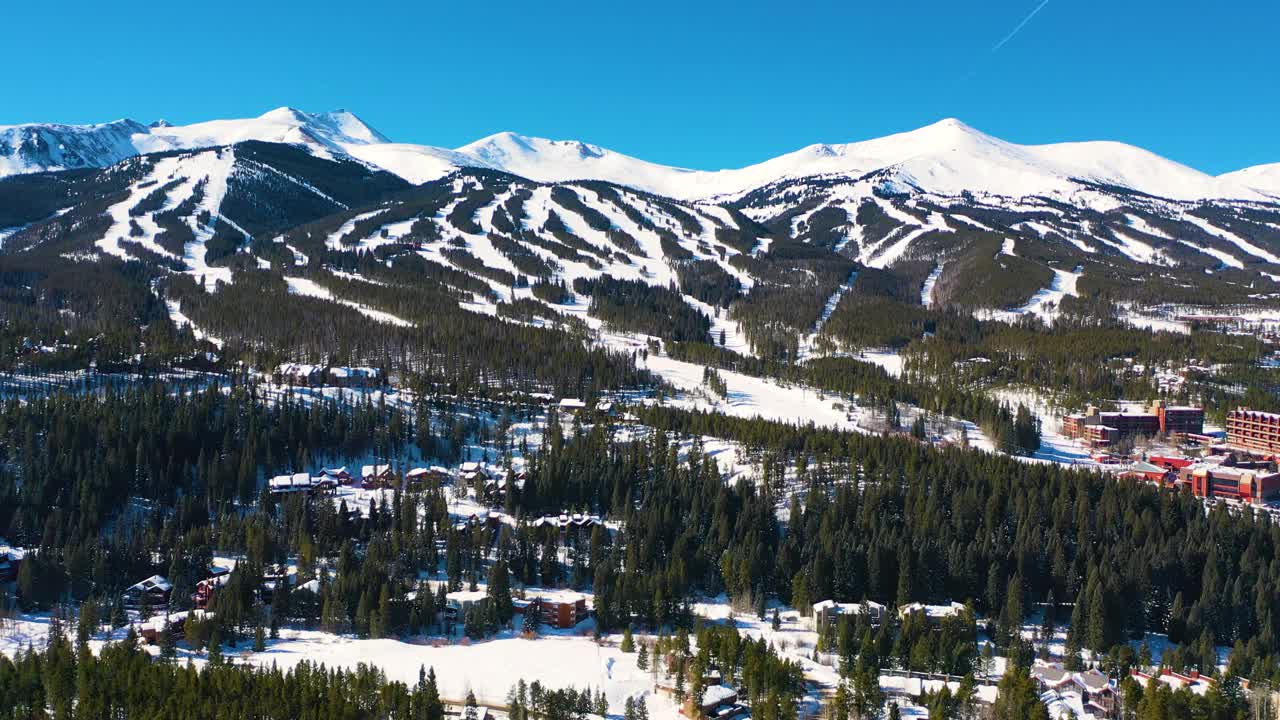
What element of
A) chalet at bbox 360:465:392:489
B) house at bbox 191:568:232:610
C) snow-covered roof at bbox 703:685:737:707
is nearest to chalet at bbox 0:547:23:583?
house at bbox 191:568:232:610

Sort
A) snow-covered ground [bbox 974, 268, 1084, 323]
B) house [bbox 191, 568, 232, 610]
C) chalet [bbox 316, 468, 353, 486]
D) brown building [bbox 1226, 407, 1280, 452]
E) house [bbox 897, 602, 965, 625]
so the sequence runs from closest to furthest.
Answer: house [bbox 897, 602, 965, 625] → house [bbox 191, 568, 232, 610] → chalet [bbox 316, 468, 353, 486] → brown building [bbox 1226, 407, 1280, 452] → snow-covered ground [bbox 974, 268, 1084, 323]

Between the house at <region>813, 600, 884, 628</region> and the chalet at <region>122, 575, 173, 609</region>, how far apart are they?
31.3m

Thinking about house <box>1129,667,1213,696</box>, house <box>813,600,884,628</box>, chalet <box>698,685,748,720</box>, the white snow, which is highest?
the white snow

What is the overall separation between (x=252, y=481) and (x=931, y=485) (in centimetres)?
4338

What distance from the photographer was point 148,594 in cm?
4859

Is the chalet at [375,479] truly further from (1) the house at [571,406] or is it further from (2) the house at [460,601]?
(1) the house at [571,406]

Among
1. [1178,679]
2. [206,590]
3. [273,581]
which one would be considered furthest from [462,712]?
[1178,679]

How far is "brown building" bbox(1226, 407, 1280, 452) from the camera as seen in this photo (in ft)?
273

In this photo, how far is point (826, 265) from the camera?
627 ft

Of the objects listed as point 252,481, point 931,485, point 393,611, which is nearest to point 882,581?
point 931,485

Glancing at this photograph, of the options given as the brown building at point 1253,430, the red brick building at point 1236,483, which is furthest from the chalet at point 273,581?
the brown building at point 1253,430

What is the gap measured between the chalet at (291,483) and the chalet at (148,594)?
1428 cm

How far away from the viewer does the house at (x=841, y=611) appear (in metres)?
46.2

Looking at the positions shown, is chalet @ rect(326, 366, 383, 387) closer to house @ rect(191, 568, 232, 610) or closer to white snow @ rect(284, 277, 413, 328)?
white snow @ rect(284, 277, 413, 328)
